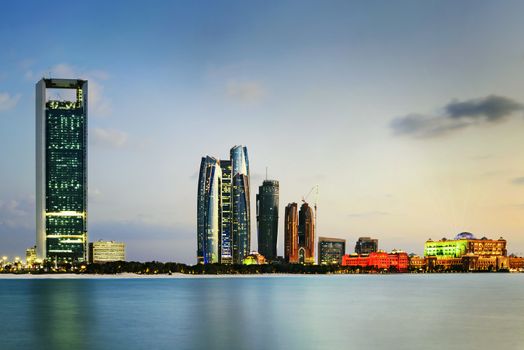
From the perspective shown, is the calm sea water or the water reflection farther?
the water reflection

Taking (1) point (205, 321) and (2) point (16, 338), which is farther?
(1) point (205, 321)

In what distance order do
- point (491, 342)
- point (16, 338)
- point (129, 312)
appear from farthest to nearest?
point (129, 312)
point (16, 338)
point (491, 342)

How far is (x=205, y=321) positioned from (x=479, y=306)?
50.4 metres

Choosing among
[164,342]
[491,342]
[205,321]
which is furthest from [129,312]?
[491,342]

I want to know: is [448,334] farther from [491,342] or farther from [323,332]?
[323,332]

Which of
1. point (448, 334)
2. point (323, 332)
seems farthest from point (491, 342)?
point (323, 332)

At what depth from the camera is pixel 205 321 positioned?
268 feet

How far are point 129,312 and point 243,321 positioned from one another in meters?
22.5

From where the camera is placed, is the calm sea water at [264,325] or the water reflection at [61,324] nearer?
the calm sea water at [264,325]

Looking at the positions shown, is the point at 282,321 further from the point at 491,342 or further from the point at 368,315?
the point at 491,342

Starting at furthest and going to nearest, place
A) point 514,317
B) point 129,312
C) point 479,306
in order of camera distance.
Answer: point 479,306, point 129,312, point 514,317

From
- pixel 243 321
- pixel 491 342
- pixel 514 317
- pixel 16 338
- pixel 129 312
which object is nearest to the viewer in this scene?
pixel 491 342

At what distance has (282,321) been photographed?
81.6m

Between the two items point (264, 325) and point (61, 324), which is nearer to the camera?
point (264, 325)
